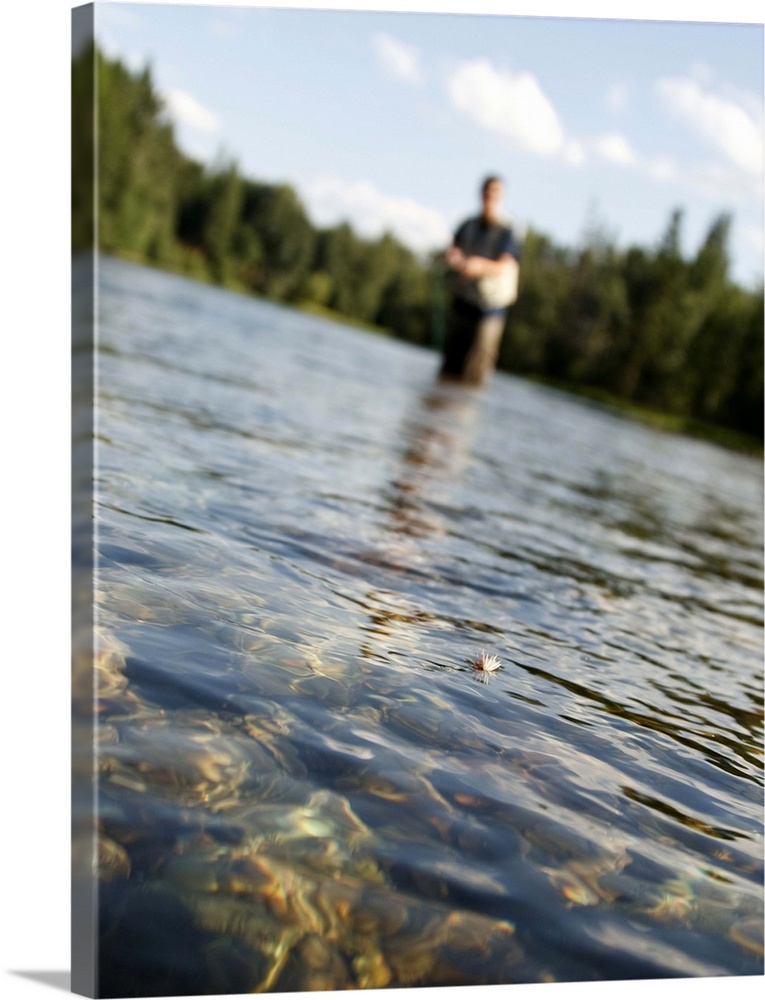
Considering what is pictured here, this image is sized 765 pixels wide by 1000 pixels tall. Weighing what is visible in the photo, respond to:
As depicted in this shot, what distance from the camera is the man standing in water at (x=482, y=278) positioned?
15.3 m

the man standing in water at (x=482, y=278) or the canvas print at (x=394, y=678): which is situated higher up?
the man standing in water at (x=482, y=278)

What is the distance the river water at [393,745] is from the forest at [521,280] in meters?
30.2

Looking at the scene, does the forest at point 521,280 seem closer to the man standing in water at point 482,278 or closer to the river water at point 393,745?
the man standing in water at point 482,278

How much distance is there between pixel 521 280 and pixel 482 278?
196 feet

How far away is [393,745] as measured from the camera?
3.09 meters

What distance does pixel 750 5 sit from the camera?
477 centimetres

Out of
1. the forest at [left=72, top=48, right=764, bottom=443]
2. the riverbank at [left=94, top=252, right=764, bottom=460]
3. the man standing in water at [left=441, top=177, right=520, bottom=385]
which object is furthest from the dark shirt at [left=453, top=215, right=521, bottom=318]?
the forest at [left=72, top=48, right=764, bottom=443]

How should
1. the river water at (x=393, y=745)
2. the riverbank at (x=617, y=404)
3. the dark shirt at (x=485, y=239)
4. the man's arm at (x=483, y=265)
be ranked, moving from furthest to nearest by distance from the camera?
1. the riverbank at (x=617, y=404)
2. the man's arm at (x=483, y=265)
3. the dark shirt at (x=485, y=239)
4. the river water at (x=393, y=745)

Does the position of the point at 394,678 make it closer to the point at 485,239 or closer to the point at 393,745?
the point at 393,745

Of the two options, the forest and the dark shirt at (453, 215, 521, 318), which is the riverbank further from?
the dark shirt at (453, 215, 521, 318)

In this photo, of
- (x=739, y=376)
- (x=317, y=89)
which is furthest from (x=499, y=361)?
(x=739, y=376)

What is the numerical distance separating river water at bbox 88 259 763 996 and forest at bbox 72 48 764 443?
1188 inches

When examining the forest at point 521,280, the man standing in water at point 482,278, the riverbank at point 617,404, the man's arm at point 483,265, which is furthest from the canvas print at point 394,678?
the forest at point 521,280
